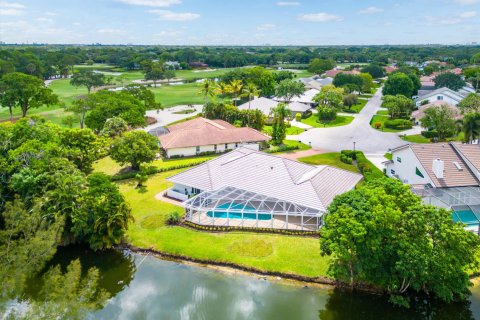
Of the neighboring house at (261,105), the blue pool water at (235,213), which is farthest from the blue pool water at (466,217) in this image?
the neighboring house at (261,105)

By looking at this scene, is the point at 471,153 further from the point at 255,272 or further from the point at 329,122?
the point at 329,122

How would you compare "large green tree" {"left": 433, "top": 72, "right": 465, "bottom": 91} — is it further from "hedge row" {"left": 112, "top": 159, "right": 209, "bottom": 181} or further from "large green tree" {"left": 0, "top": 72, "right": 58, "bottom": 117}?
"large green tree" {"left": 0, "top": 72, "right": 58, "bottom": 117}

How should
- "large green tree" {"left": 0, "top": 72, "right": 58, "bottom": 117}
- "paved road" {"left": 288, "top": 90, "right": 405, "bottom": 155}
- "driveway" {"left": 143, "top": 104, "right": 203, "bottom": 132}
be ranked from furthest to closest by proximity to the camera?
"driveway" {"left": 143, "top": 104, "right": 203, "bottom": 132} < "large green tree" {"left": 0, "top": 72, "right": 58, "bottom": 117} < "paved road" {"left": 288, "top": 90, "right": 405, "bottom": 155}

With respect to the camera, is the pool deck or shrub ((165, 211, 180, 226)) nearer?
the pool deck

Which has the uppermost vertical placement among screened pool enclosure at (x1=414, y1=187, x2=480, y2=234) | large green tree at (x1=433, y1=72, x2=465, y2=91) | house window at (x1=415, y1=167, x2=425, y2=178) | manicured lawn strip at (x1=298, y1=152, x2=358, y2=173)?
large green tree at (x1=433, y1=72, x2=465, y2=91)

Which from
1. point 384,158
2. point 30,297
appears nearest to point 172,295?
point 30,297

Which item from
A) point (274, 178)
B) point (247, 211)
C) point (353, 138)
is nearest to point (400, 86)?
point (353, 138)

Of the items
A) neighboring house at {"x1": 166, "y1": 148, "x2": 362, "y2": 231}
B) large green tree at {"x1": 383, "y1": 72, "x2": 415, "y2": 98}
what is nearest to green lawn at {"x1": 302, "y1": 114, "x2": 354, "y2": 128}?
large green tree at {"x1": 383, "y1": 72, "x2": 415, "y2": 98}
